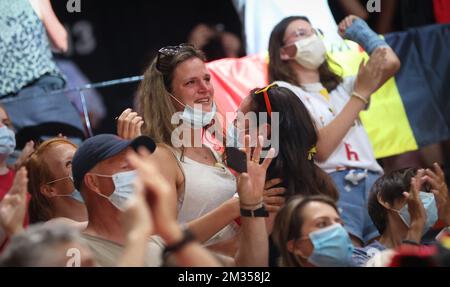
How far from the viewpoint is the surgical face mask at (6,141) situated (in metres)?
4.76

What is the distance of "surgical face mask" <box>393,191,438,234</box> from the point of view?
4.63m

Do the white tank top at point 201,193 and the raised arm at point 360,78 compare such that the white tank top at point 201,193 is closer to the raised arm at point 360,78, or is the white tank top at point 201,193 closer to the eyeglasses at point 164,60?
the eyeglasses at point 164,60

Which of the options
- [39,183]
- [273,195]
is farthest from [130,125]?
[273,195]

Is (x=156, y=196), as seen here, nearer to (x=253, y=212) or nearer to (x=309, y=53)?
(x=253, y=212)

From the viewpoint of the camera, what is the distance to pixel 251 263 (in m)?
3.85

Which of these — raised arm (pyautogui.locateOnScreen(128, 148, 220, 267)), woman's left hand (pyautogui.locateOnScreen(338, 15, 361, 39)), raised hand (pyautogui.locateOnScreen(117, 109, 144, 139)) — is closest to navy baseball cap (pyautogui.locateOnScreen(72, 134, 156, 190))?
raised hand (pyautogui.locateOnScreen(117, 109, 144, 139))

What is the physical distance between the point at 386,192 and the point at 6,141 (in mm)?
1794

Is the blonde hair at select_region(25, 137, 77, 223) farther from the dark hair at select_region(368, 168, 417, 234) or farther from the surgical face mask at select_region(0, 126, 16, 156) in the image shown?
the dark hair at select_region(368, 168, 417, 234)

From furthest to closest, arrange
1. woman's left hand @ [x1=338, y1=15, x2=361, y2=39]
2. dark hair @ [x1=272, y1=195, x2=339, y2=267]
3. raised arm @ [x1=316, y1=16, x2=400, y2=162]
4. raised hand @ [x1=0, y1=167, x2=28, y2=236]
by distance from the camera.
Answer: woman's left hand @ [x1=338, y1=15, x2=361, y2=39], raised arm @ [x1=316, y1=16, x2=400, y2=162], dark hair @ [x1=272, y1=195, x2=339, y2=267], raised hand @ [x1=0, y1=167, x2=28, y2=236]

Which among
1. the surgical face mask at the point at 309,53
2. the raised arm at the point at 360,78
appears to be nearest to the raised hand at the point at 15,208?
the raised arm at the point at 360,78

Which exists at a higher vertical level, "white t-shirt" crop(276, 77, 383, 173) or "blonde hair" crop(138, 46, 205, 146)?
"blonde hair" crop(138, 46, 205, 146)

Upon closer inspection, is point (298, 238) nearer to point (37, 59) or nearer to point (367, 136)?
point (367, 136)

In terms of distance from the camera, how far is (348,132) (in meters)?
5.24

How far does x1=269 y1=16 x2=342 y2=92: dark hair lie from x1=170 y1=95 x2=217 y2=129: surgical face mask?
0.87 m
